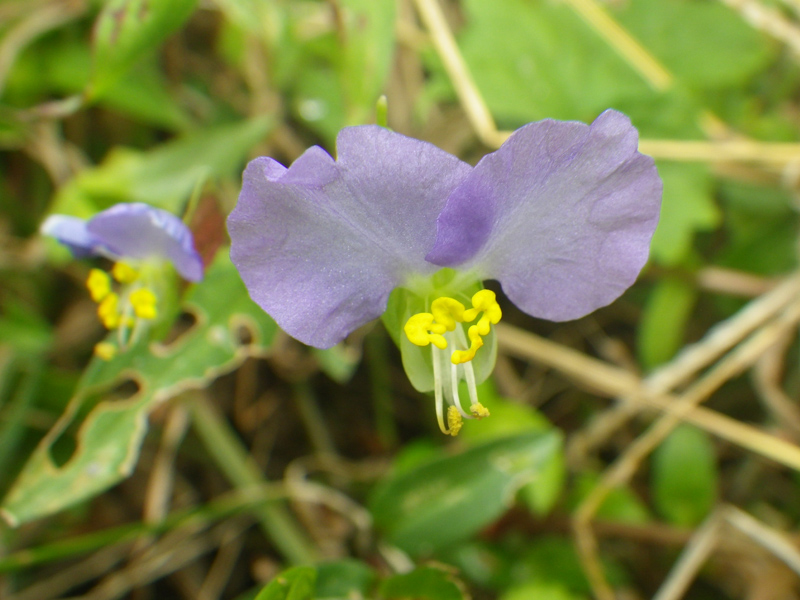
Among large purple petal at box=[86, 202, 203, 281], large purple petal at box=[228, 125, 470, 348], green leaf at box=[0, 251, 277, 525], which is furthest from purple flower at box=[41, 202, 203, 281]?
large purple petal at box=[228, 125, 470, 348]

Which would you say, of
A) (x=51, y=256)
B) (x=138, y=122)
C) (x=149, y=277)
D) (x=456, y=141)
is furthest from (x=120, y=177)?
(x=456, y=141)

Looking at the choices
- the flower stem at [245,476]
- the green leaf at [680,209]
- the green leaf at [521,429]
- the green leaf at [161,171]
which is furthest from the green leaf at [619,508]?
the green leaf at [161,171]

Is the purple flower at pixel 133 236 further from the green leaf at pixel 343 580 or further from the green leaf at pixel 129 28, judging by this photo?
the green leaf at pixel 343 580

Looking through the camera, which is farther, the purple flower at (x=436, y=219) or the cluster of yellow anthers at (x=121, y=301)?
the cluster of yellow anthers at (x=121, y=301)

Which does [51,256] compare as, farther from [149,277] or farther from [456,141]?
[456,141]

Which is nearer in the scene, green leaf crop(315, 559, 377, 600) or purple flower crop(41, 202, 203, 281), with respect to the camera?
purple flower crop(41, 202, 203, 281)

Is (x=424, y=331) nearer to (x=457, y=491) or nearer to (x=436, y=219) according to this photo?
(x=436, y=219)

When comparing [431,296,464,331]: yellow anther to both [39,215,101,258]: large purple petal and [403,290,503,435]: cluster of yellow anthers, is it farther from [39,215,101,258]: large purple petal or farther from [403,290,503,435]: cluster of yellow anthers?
[39,215,101,258]: large purple petal
